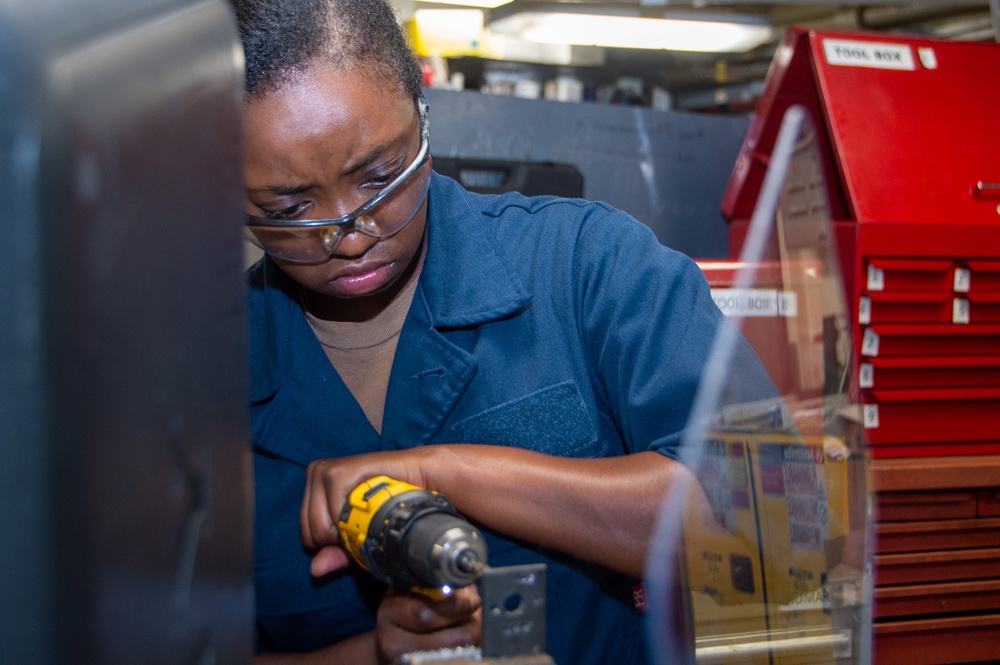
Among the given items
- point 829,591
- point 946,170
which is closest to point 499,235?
point 829,591

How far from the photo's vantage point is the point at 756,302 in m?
1.52

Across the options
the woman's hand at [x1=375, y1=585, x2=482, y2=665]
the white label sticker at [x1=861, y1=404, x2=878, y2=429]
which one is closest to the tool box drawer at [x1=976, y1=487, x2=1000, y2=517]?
the white label sticker at [x1=861, y1=404, x2=878, y2=429]

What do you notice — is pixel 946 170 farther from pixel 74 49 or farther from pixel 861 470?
pixel 74 49

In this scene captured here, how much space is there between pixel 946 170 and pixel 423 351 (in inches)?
48.5

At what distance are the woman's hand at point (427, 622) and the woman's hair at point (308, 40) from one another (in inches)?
20.1

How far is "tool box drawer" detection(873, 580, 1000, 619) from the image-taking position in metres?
1.57

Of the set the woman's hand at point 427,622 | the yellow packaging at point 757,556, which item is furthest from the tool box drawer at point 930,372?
the woman's hand at point 427,622

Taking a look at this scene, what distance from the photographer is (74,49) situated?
0.30 metres

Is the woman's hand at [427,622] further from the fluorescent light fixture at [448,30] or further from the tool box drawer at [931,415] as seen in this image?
the fluorescent light fixture at [448,30]

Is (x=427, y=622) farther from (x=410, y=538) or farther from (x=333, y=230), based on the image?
(x=333, y=230)

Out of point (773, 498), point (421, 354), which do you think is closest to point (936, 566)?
point (773, 498)

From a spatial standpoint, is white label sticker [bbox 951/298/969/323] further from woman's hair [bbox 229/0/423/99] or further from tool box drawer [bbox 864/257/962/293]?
woman's hair [bbox 229/0/423/99]

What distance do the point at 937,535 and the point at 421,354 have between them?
3.64ft

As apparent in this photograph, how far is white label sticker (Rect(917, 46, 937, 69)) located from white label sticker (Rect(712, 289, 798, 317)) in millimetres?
669
